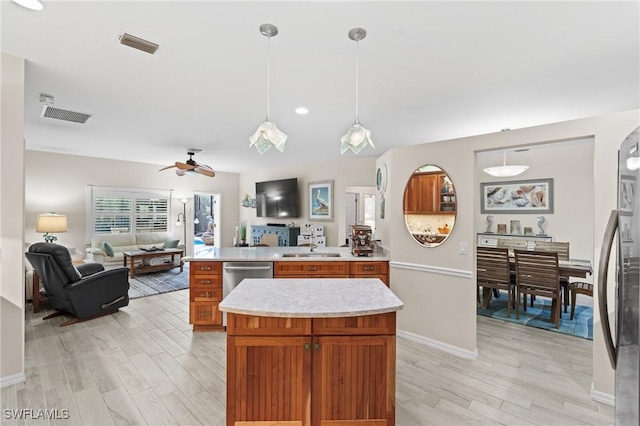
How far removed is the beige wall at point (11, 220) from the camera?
2.22m

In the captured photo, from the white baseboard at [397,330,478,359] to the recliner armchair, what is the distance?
12.2 ft

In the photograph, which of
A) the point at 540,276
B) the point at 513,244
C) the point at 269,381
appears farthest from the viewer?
the point at 513,244

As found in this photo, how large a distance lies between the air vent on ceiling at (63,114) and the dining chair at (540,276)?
18.8 ft

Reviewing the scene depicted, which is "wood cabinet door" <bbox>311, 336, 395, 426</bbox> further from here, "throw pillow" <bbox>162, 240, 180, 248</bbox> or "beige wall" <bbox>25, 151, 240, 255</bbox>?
"beige wall" <bbox>25, 151, 240, 255</bbox>

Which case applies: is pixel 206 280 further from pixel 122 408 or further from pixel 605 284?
pixel 605 284

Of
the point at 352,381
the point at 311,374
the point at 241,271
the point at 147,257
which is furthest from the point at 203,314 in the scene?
the point at 147,257

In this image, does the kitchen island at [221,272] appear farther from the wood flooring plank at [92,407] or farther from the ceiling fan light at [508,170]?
the ceiling fan light at [508,170]

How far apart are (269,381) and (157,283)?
4.93 metres

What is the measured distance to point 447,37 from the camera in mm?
1892

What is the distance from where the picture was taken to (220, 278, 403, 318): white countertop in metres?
1.56

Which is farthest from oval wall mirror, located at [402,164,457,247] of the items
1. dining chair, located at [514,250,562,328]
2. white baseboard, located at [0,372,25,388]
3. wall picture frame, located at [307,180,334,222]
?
white baseboard, located at [0,372,25,388]

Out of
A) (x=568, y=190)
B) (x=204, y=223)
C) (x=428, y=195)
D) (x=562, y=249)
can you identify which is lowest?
(x=562, y=249)

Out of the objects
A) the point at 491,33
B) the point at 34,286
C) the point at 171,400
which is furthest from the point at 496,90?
the point at 34,286

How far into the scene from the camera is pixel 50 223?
5004 millimetres
